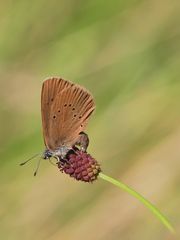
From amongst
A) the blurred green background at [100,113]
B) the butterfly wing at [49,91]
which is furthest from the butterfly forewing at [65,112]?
the blurred green background at [100,113]

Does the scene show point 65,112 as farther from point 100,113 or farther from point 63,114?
point 100,113

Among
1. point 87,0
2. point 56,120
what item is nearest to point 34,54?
point 87,0

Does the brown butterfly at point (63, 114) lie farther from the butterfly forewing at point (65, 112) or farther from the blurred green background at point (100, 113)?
the blurred green background at point (100, 113)

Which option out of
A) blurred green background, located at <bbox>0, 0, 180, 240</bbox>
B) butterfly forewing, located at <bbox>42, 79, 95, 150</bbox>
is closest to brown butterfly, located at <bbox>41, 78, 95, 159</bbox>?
butterfly forewing, located at <bbox>42, 79, 95, 150</bbox>

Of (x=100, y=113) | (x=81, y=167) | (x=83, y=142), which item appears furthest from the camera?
(x=100, y=113)

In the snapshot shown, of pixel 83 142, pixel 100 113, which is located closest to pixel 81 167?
pixel 83 142

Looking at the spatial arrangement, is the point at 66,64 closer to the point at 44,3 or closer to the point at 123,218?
the point at 44,3

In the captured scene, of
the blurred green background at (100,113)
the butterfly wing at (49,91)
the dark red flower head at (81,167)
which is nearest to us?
the dark red flower head at (81,167)
